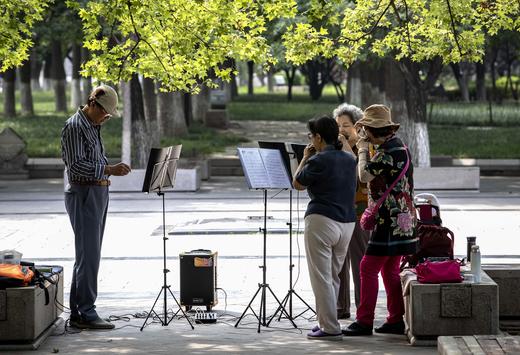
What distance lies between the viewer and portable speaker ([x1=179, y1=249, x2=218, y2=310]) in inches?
402

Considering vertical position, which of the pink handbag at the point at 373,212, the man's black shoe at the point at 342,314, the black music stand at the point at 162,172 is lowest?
the man's black shoe at the point at 342,314

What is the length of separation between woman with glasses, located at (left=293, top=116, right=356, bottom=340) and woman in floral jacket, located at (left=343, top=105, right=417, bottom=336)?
0.18m

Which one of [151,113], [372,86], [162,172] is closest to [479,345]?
[162,172]

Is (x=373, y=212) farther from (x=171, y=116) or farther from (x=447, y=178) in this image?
(x=171, y=116)

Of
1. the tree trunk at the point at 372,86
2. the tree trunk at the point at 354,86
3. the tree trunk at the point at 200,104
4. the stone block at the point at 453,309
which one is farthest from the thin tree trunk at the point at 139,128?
the tree trunk at the point at 354,86

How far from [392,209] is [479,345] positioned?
1864 mm

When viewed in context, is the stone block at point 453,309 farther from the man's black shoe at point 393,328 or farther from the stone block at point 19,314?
the stone block at point 19,314

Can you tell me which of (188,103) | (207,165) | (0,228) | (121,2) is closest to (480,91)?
(188,103)

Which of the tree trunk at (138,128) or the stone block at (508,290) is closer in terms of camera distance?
the stone block at (508,290)

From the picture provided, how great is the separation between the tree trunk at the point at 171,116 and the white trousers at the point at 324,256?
23326 millimetres

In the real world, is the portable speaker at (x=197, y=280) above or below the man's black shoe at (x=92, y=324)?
above

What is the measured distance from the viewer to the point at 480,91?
6544cm

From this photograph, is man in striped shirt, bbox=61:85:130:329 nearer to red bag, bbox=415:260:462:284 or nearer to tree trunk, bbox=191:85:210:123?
red bag, bbox=415:260:462:284

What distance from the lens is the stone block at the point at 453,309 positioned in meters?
8.64
